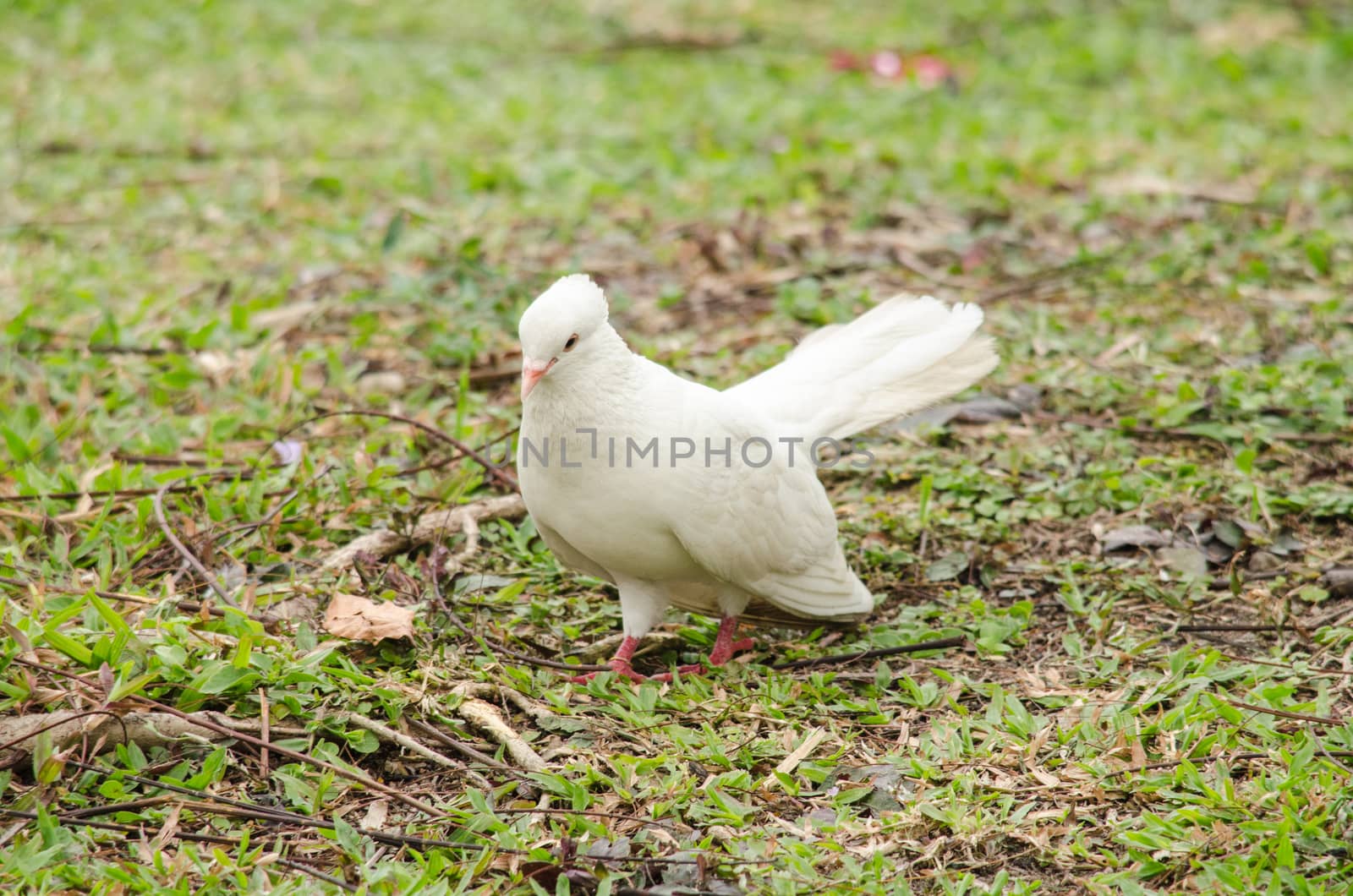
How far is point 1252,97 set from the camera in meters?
8.90

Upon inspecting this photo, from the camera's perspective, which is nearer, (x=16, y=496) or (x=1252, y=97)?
(x=16, y=496)

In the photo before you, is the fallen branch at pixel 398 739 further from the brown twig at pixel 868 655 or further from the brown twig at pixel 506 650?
the brown twig at pixel 868 655

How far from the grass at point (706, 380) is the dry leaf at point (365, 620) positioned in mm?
63

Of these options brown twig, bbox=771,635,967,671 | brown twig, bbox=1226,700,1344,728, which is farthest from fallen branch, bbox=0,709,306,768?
brown twig, bbox=1226,700,1344,728

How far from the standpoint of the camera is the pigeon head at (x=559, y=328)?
11.5 ft

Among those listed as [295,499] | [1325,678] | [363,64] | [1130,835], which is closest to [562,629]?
[295,499]

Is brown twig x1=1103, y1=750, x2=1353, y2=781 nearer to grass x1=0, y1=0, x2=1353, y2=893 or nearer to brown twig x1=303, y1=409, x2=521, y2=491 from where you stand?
grass x1=0, y1=0, x2=1353, y2=893

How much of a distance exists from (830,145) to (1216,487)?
A: 156 inches

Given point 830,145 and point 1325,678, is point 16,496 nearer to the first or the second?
point 1325,678

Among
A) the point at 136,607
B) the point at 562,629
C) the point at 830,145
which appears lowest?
the point at 562,629

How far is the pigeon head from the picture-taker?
3492 mm

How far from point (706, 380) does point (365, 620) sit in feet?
7.31

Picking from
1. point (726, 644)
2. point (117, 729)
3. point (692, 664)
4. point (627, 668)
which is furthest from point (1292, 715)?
point (117, 729)

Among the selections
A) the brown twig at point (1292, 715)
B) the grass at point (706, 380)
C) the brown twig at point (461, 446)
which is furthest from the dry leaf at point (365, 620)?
the brown twig at point (1292, 715)
